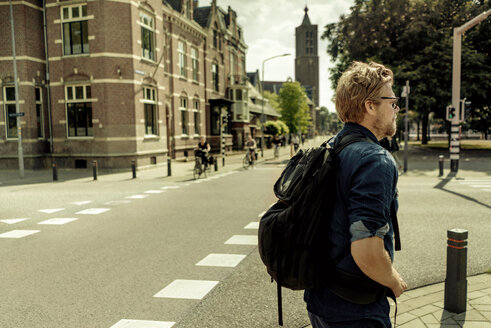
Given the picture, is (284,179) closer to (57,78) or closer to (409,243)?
(409,243)

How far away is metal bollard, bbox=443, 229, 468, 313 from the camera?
359 cm

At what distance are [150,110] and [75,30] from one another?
516cm

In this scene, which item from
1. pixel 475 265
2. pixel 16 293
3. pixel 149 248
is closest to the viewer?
pixel 16 293

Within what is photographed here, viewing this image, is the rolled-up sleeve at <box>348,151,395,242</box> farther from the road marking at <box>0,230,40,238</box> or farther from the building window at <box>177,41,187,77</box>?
the building window at <box>177,41,187,77</box>

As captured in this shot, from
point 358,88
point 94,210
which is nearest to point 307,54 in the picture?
point 94,210

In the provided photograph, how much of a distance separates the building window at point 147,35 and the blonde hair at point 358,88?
2031 cm

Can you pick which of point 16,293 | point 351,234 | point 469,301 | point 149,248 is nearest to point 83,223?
point 149,248

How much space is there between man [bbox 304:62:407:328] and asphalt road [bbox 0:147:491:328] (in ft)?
6.45

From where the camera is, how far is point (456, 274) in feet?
11.9

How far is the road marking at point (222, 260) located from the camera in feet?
17.3

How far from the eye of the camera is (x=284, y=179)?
1.80m

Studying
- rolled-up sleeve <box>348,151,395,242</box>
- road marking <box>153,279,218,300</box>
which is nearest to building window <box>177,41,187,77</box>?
road marking <box>153,279,218,300</box>

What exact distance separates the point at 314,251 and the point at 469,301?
2.99m

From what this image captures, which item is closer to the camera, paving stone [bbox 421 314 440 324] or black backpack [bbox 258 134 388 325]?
black backpack [bbox 258 134 388 325]
